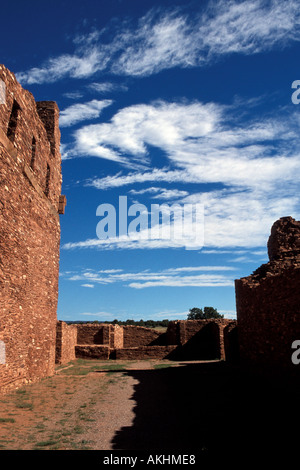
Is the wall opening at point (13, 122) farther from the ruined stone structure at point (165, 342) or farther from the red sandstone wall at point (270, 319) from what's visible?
the ruined stone structure at point (165, 342)

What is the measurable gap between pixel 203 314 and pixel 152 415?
75416mm

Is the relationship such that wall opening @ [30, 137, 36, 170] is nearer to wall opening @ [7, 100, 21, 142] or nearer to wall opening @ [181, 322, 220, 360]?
wall opening @ [7, 100, 21, 142]

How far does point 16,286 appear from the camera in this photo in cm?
1098

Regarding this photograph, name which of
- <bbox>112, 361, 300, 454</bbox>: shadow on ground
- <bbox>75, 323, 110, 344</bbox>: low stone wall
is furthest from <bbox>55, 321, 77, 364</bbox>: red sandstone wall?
<bbox>112, 361, 300, 454</bbox>: shadow on ground

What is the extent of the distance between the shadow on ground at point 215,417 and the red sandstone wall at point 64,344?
993 centimetres

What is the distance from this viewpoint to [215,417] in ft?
24.3

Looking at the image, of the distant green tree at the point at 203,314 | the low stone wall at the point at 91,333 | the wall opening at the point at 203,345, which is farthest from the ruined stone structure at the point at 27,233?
the distant green tree at the point at 203,314

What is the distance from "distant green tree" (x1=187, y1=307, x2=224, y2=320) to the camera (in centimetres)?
7731

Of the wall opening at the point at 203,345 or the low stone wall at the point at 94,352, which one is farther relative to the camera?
the wall opening at the point at 203,345

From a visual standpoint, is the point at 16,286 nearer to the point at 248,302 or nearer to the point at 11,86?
the point at 11,86

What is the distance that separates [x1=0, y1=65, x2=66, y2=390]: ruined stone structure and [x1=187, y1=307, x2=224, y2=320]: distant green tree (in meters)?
64.4

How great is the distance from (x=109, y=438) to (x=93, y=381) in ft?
27.5

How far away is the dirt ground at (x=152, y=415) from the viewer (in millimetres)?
5840
